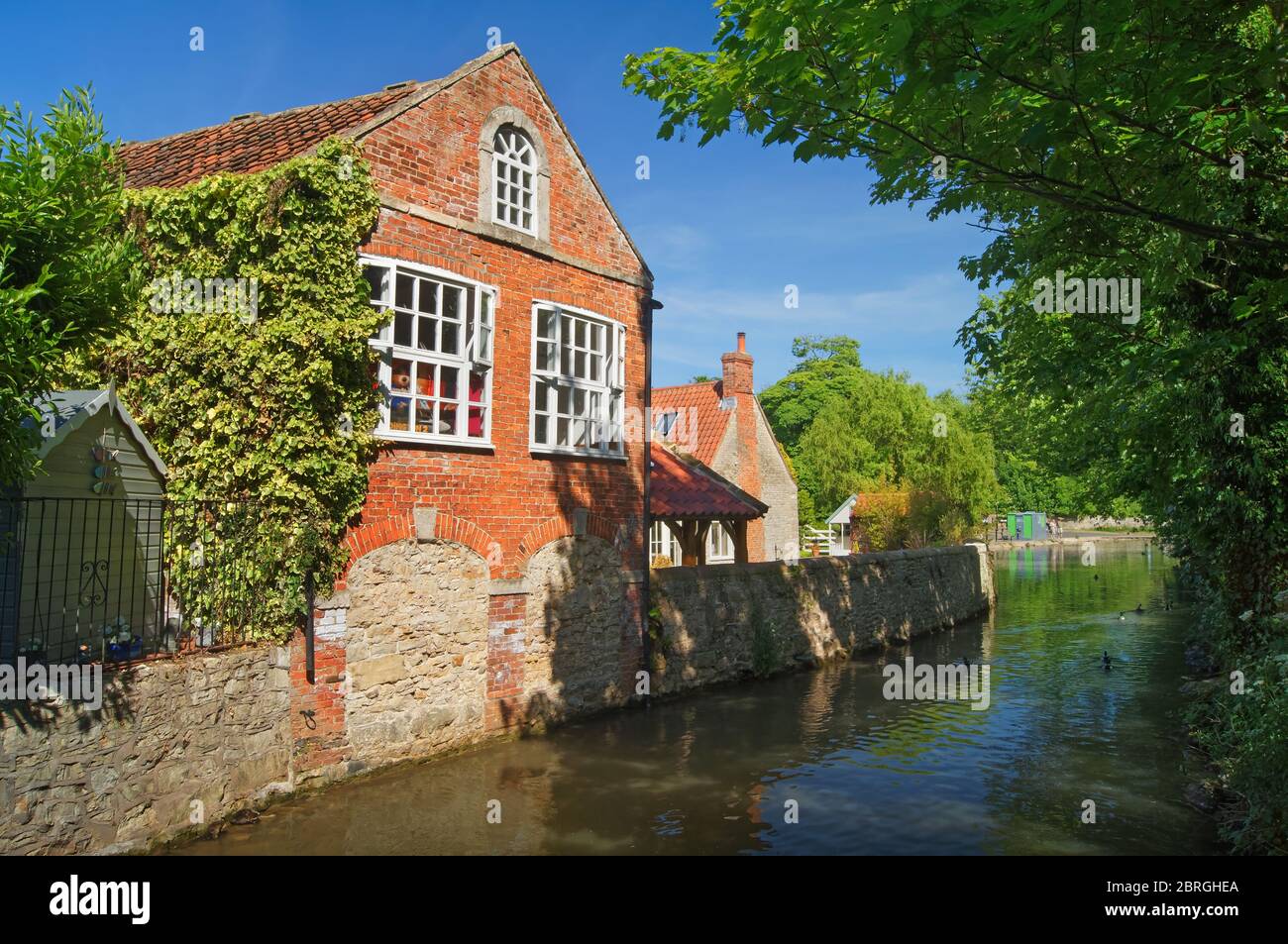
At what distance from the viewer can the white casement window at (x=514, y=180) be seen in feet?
41.1

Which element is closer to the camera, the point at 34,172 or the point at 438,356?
the point at 34,172

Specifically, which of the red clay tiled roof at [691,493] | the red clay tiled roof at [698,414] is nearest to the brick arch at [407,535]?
the red clay tiled roof at [691,493]

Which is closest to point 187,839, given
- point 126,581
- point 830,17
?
point 126,581

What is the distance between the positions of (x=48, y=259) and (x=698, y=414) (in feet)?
89.8

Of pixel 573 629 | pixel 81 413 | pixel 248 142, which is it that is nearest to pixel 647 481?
pixel 573 629

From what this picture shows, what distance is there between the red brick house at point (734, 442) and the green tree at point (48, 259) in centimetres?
2328

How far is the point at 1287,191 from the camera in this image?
9.31m

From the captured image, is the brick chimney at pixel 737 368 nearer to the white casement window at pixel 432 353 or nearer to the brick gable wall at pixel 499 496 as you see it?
the brick gable wall at pixel 499 496

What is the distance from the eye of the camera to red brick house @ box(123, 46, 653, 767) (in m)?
10.8

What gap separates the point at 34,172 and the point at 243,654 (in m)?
4.95

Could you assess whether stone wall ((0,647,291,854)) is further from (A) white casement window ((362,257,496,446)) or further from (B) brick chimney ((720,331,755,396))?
(B) brick chimney ((720,331,755,396))

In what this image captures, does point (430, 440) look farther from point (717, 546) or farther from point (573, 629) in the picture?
point (717, 546)

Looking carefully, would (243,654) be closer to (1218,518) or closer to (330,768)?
(330,768)

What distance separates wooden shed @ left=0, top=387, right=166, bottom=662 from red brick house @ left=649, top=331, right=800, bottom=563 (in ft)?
69.5
